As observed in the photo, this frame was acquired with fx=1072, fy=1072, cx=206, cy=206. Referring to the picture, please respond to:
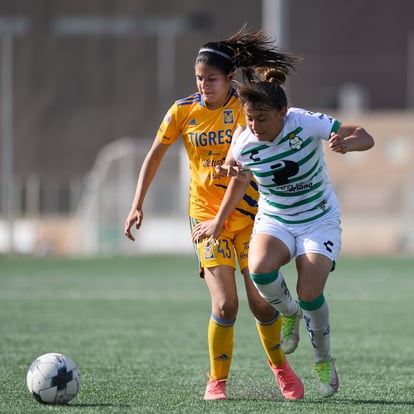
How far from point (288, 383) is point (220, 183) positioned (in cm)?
124

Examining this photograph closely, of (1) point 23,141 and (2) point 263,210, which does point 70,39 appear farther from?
(2) point 263,210

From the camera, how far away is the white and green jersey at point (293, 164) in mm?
5871

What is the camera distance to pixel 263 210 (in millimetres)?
6102

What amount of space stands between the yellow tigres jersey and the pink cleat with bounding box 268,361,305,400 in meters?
0.89

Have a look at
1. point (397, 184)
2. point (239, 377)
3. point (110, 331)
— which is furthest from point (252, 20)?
point (239, 377)

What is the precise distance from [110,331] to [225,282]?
380 cm

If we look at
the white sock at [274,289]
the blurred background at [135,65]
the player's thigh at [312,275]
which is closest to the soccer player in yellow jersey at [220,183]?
the white sock at [274,289]

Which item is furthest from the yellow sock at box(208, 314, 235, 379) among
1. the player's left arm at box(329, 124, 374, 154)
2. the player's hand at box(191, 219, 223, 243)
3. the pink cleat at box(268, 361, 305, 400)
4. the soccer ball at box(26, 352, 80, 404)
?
the player's left arm at box(329, 124, 374, 154)

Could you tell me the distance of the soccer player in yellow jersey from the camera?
623cm

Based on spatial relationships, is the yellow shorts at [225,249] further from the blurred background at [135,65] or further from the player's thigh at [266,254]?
the blurred background at [135,65]

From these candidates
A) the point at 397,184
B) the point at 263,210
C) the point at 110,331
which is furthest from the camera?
the point at 397,184

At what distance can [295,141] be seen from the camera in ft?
19.2

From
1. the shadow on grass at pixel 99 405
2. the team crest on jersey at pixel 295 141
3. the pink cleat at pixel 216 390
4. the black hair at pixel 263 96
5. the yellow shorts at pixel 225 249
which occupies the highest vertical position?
the black hair at pixel 263 96

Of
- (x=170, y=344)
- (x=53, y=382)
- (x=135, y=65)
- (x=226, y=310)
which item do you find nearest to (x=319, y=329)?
(x=226, y=310)
